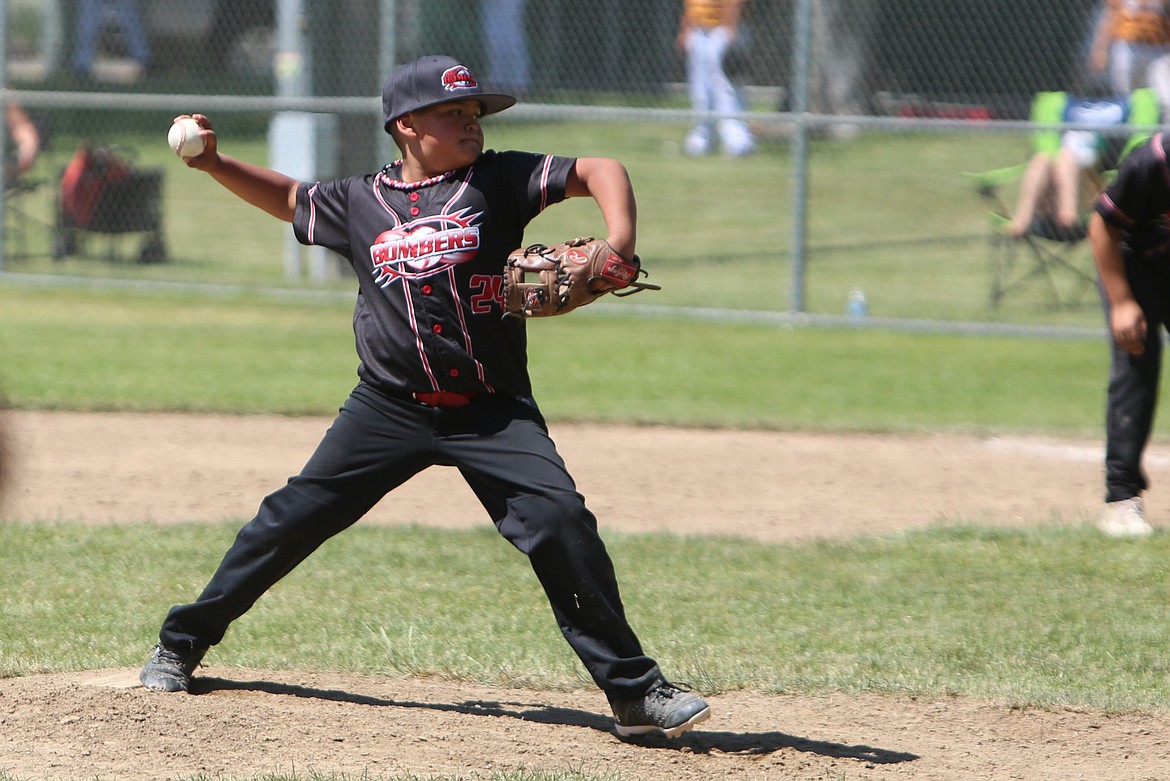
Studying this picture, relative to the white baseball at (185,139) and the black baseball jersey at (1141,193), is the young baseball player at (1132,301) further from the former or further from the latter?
the white baseball at (185,139)

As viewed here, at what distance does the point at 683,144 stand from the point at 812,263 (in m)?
4.55

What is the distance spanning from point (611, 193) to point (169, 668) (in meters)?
1.74

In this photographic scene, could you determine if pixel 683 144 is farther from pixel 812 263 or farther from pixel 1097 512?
pixel 1097 512

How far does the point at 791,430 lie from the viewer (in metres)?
8.51

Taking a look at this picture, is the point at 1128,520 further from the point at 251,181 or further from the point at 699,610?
the point at 251,181

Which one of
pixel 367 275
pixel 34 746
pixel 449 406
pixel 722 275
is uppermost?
pixel 367 275

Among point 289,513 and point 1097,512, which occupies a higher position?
point 289,513

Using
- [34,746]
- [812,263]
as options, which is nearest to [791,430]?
[34,746]

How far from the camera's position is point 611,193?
373 cm

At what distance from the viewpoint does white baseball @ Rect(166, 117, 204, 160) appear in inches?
160

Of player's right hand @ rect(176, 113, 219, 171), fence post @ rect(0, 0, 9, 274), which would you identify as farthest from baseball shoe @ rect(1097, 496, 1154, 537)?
fence post @ rect(0, 0, 9, 274)

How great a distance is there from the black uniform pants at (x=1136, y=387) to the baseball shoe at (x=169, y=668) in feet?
11.9

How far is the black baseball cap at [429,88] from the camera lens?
12.8ft

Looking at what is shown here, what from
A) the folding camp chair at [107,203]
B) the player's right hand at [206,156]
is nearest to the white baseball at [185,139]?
the player's right hand at [206,156]
